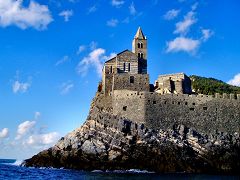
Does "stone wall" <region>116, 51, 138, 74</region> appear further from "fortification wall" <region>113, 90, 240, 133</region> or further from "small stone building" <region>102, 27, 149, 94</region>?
"fortification wall" <region>113, 90, 240, 133</region>

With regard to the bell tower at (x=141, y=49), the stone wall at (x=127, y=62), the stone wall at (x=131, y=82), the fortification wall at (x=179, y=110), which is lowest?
the fortification wall at (x=179, y=110)

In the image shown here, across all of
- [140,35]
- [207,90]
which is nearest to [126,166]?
[140,35]

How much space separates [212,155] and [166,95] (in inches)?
303

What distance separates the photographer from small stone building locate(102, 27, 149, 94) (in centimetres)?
5212

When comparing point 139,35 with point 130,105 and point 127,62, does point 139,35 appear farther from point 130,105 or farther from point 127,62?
point 130,105

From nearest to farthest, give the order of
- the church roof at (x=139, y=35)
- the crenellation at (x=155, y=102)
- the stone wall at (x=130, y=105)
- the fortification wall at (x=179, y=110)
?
1. the stone wall at (x=130, y=105)
2. the fortification wall at (x=179, y=110)
3. the crenellation at (x=155, y=102)
4. the church roof at (x=139, y=35)

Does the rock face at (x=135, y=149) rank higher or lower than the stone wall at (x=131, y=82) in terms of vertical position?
lower

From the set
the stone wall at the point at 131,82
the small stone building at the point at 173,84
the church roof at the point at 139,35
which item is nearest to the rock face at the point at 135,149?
the stone wall at the point at 131,82

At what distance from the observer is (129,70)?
2140 inches

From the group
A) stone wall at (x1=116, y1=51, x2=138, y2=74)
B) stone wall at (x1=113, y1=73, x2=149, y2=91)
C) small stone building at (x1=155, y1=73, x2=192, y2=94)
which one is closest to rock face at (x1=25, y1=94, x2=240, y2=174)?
stone wall at (x1=113, y1=73, x2=149, y2=91)

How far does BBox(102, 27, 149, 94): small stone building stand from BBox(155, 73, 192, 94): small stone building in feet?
8.36

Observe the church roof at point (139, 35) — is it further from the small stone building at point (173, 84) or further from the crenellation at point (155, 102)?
the small stone building at point (173, 84)

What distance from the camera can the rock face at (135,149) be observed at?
45562 mm

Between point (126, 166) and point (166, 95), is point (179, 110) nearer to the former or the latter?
point (166, 95)
